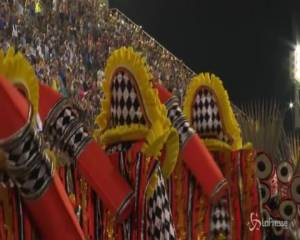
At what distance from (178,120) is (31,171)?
1.35 metres

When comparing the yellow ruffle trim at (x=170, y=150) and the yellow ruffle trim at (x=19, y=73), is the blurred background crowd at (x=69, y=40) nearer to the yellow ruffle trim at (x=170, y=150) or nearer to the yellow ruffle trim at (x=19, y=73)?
the yellow ruffle trim at (x=170, y=150)

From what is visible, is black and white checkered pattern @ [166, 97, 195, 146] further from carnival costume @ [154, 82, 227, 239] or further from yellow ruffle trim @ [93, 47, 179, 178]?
yellow ruffle trim @ [93, 47, 179, 178]

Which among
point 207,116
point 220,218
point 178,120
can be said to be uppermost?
point 207,116

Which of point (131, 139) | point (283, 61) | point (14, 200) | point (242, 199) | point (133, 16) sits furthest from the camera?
point (283, 61)

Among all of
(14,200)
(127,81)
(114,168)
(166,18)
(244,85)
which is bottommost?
(14,200)

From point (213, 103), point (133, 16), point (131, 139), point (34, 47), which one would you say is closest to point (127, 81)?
point (131, 139)

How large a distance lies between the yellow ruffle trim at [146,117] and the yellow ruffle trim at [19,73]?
62 centimetres

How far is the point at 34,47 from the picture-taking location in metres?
5.93

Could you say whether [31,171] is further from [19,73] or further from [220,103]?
[220,103]

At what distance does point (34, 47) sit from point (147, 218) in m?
4.01

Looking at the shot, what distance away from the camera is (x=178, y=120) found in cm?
279

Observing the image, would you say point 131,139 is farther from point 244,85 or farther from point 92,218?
point 244,85

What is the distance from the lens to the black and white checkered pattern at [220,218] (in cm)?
305

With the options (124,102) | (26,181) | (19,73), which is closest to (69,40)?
(124,102)
